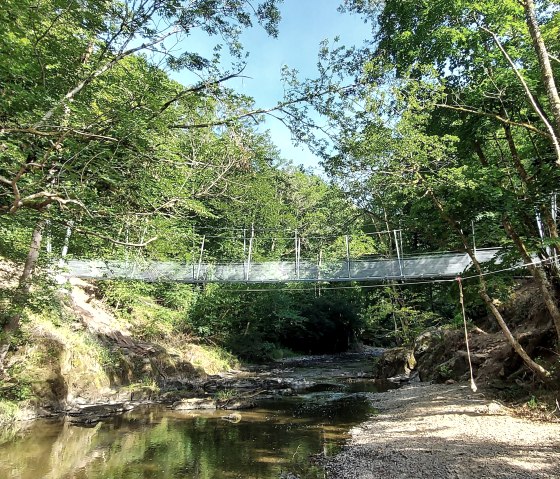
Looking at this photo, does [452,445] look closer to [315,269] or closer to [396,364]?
[315,269]

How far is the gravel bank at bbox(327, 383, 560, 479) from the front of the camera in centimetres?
339

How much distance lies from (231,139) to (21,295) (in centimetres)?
368

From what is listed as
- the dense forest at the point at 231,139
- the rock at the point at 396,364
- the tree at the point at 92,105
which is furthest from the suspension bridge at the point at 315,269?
the tree at the point at 92,105

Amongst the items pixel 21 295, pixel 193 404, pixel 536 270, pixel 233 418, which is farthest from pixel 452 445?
pixel 21 295

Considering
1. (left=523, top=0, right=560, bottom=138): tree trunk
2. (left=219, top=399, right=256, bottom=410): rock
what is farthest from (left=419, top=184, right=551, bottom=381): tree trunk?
(left=219, top=399, right=256, bottom=410): rock

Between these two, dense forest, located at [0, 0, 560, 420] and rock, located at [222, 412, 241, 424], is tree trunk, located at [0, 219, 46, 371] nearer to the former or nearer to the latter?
dense forest, located at [0, 0, 560, 420]

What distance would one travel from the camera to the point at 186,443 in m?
4.95

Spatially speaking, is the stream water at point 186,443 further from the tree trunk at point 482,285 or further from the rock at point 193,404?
the tree trunk at point 482,285

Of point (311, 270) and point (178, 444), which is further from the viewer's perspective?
point (311, 270)

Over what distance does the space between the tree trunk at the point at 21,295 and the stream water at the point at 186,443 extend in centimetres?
121

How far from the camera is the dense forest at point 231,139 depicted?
250 centimetres

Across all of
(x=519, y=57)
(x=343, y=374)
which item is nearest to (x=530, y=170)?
(x=519, y=57)

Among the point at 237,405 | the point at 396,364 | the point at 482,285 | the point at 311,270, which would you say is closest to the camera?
the point at 482,285

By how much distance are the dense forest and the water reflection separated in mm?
1460
